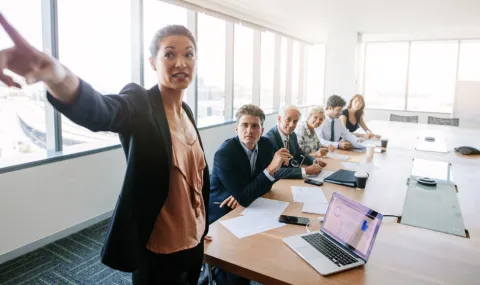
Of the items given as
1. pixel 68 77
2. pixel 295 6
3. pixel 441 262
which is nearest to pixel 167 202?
pixel 68 77

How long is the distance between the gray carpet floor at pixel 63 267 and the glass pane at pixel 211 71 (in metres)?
2.79

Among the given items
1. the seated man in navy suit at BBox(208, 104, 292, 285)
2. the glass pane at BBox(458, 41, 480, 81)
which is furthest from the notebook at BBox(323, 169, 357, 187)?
the glass pane at BBox(458, 41, 480, 81)

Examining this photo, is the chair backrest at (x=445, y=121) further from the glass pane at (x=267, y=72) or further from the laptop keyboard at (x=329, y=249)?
the laptop keyboard at (x=329, y=249)

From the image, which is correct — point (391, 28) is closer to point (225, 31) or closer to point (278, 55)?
point (278, 55)

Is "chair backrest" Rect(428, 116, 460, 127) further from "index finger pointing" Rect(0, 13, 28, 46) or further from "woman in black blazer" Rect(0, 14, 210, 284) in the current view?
"index finger pointing" Rect(0, 13, 28, 46)

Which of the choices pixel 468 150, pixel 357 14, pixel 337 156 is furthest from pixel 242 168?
pixel 357 14

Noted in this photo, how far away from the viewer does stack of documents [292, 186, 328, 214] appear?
1.93m

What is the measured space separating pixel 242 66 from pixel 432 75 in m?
5.63

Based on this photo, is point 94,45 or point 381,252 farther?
point 94,45

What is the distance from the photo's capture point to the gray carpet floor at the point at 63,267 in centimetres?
241

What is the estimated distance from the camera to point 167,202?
108cm

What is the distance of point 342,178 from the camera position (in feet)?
8.38

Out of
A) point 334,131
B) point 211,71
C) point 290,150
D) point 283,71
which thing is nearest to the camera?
point 290,150

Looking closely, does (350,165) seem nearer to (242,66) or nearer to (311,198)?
(311,198)
